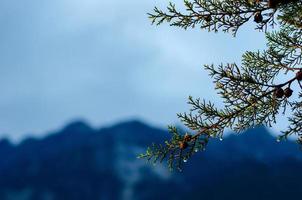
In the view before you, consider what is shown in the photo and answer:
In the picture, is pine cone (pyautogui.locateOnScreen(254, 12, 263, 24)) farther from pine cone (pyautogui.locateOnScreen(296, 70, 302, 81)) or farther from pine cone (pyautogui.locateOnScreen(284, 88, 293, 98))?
pine cone (pyautogui.locateOnScreen(284, 88, 293, 98))

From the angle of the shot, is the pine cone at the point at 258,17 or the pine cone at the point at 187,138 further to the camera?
the pine cone at the point at 258,17

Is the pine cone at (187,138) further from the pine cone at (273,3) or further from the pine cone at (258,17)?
the pine cone at (273,3)

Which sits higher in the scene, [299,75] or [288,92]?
[299,75]

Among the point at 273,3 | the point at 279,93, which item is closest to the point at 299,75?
the point at 279,93

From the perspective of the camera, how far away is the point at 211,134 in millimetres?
8867

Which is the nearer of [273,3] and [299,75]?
[273,3]

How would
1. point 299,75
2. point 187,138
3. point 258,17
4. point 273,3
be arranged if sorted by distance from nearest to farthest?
1. point 273,3
2. point 299,75
3. point 187,138
4. point 258,17

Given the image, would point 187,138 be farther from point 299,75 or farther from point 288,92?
point 299,75

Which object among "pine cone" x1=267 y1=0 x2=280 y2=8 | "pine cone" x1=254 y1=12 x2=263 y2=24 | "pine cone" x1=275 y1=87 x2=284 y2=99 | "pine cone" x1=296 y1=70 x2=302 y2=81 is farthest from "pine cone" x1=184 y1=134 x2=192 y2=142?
"pine cone" x1=267 y1=0 x2=280 y2=8

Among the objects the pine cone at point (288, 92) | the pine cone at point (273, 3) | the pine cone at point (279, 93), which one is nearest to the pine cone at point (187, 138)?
the pine cone at point (279, 93)

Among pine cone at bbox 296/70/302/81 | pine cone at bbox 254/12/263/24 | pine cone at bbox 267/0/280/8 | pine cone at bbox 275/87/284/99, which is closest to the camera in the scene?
pine cone at bbox 267/0/280/8

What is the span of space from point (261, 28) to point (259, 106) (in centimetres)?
136

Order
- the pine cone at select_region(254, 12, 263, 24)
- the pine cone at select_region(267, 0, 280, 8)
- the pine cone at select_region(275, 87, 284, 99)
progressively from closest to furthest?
the pine cone at select_region(267, 0, 280, 8) → the pine cone at select_region(275, 87, 284, 99) → the pine cone at select_region(254, 12, 263, 24)

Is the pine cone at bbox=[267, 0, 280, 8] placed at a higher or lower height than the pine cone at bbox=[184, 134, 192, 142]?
higher
